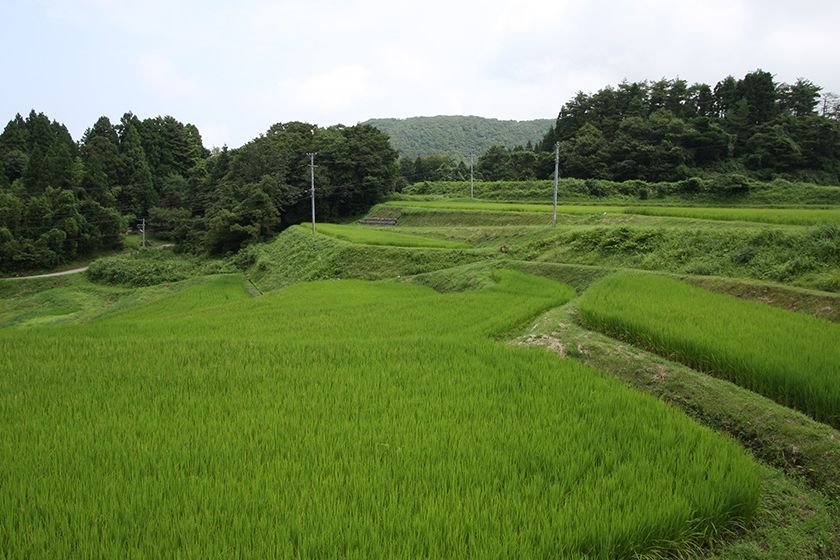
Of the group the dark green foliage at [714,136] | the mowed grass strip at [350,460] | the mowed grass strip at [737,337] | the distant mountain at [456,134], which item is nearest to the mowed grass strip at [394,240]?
the mowed grass strip at [737,337]

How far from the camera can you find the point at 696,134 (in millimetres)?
37656

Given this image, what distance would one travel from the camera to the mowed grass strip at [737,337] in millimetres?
5293

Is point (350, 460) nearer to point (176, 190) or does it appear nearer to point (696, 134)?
point (696, 134)

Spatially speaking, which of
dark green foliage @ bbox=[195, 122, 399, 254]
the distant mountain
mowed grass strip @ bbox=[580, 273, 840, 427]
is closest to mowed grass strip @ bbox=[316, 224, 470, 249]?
dark green foliage @ bbox=[195, 122, 399, 254]

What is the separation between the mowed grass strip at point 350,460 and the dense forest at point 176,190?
111 ft

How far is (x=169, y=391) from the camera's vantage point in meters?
5.74

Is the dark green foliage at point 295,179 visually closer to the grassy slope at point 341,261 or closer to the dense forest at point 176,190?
the dense forest at point 176,190

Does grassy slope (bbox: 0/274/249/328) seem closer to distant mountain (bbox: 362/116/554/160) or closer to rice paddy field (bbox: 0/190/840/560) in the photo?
rice paddy field (bbox: 0/190/840/560)

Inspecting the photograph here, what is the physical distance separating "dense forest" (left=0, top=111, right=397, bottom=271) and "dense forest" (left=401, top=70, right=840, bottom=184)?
59.9ft

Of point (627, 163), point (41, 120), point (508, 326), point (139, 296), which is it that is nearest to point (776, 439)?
point (508, 326)

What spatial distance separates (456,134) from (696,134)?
275 ft

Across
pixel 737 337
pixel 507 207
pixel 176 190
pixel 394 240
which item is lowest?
pixel 737 337

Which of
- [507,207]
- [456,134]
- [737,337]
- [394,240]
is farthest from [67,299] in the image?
[456,134]

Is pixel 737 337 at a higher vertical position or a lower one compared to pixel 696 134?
lower
